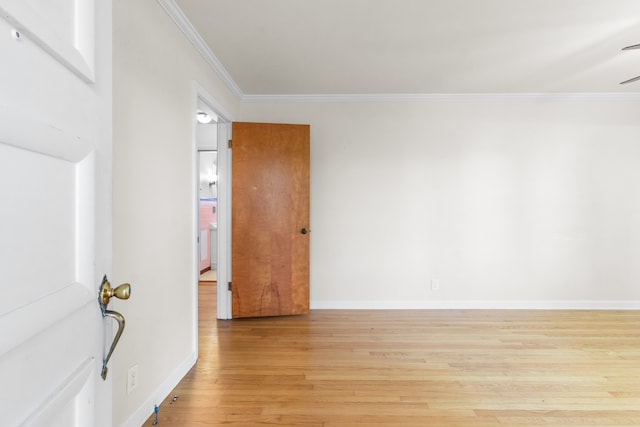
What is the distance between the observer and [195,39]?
7.56 feet

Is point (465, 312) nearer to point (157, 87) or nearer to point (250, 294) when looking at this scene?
point (250, 294)

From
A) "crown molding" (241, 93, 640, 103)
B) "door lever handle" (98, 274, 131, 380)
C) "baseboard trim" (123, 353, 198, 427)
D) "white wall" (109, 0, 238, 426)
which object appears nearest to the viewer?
"door lever handle" (98, 274, 131, 380)

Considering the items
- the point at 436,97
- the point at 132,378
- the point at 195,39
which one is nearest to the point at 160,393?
the point at 132,378

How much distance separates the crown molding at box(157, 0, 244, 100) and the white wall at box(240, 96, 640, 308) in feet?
2.12

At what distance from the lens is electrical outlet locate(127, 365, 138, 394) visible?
1.63 metres

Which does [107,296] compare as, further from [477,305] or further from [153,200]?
[477,305]

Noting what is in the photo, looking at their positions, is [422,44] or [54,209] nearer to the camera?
[54,209]

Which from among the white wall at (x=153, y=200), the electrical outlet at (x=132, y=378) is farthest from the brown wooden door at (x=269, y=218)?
the electrical outlet at (x=132, y=378)

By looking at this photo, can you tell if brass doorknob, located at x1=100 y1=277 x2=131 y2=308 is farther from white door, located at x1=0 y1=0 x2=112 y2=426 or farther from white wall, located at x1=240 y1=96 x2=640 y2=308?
white wall, located at x1=240 y1=96 x2=640 y2=308

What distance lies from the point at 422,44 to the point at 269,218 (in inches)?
81.7

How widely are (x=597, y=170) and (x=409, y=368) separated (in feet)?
10.4

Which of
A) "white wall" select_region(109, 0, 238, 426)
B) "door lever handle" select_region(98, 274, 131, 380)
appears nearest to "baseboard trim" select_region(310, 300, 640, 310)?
"white wall" select_region(109, 0, 238, 426)

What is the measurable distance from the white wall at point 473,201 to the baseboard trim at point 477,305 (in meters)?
0.02

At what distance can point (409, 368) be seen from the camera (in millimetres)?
2303
